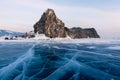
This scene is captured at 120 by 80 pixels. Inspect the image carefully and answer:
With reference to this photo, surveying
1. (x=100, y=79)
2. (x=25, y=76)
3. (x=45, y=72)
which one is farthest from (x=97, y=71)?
(x=25, y=76)

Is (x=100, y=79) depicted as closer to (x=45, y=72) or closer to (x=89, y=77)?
(x=89, y=77)

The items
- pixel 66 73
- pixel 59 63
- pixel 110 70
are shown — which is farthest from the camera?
pixel 59 63

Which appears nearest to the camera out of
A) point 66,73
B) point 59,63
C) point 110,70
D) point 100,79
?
point 100,79

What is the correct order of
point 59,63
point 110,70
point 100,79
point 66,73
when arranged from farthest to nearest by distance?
point 59,63
point 110,70
point 66,73
point 100,79

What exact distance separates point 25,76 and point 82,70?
223 inches

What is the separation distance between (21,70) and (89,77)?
6969 mm

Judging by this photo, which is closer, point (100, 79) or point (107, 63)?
point (100, 79)

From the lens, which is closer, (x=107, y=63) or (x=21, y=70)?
(x=21, y=70)

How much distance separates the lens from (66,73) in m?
25.2

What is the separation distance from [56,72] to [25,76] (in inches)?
120

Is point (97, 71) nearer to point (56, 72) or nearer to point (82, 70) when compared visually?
point (82, 70)

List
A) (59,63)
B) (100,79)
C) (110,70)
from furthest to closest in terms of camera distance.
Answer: (59,63), (110,70), (100,79)

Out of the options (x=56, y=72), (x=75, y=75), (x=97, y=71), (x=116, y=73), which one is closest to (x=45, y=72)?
(x=56, y=72)

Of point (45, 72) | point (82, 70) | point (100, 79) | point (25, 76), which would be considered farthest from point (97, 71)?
point (25, 76)
